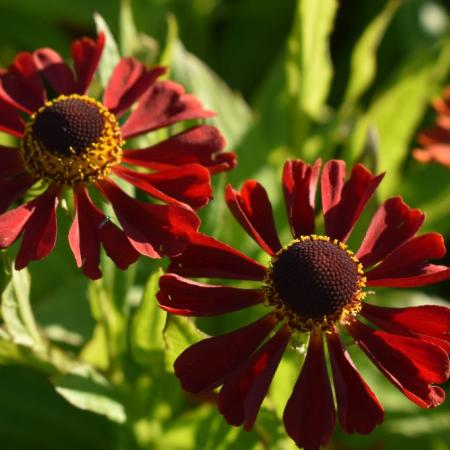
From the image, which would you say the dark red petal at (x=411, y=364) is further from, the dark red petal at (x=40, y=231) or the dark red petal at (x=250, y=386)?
the dark red petal at (x=40, y=231)

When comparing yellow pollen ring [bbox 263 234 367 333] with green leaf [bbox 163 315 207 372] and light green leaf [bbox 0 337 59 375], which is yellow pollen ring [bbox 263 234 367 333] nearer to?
green leaf [bbox 163 315 207 372]

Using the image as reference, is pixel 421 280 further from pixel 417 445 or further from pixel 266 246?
pixel 417 445

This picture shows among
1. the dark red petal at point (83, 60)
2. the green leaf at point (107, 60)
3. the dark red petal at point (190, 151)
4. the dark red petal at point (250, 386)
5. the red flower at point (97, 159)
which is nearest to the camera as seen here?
the dark red petal at point (250, 386)

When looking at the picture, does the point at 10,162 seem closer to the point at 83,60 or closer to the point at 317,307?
the point at 83,60

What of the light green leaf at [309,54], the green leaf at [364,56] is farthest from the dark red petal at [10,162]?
the green leaf at [364,56]

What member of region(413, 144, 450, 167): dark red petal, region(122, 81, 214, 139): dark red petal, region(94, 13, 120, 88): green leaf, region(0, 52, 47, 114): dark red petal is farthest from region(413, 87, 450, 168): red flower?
region(0, 52, 47, 114): dark red petal

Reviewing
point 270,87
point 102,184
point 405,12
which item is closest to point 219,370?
point 102,184

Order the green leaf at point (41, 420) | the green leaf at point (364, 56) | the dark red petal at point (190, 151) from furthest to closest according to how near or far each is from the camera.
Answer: the green leaf at point (364, 56)
the green leaf at point (41, 420)
the dark red petal at point (190, 151)
